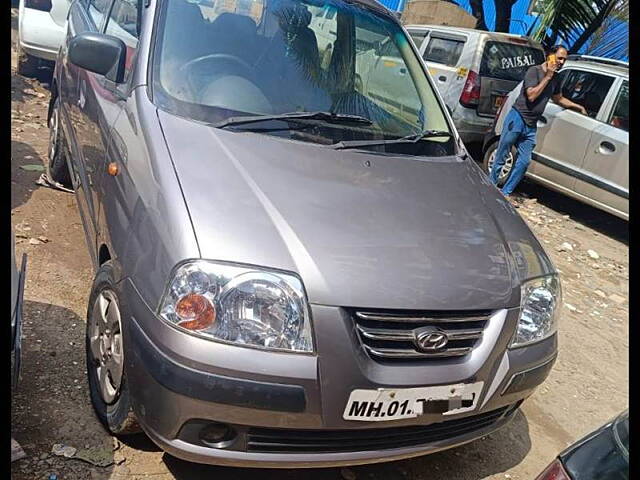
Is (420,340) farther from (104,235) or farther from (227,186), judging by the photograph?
(104,235)

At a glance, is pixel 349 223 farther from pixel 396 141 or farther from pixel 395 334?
pixel 396 141

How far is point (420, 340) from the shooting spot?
2.01m

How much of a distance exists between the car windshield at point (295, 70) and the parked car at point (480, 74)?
4.58 m

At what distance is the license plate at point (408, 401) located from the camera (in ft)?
6.37

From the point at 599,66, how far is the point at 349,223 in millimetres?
5729

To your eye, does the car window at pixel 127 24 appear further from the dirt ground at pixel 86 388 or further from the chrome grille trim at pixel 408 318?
the chrome grille trim at pixel 408 318

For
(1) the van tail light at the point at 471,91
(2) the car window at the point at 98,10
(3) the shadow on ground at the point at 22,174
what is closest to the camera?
(2) the car window at the point at 98,10

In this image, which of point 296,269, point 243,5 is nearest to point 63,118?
point 243,5

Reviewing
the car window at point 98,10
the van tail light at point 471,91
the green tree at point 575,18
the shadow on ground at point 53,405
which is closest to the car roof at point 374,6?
the car window at point 98,10

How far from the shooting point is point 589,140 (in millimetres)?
6551

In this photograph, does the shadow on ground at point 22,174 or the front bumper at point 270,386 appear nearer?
the front bumper at point 270,386

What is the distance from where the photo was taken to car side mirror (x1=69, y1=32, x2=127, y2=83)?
2.69 meters

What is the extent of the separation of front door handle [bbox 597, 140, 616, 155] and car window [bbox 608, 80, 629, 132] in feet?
0.67
